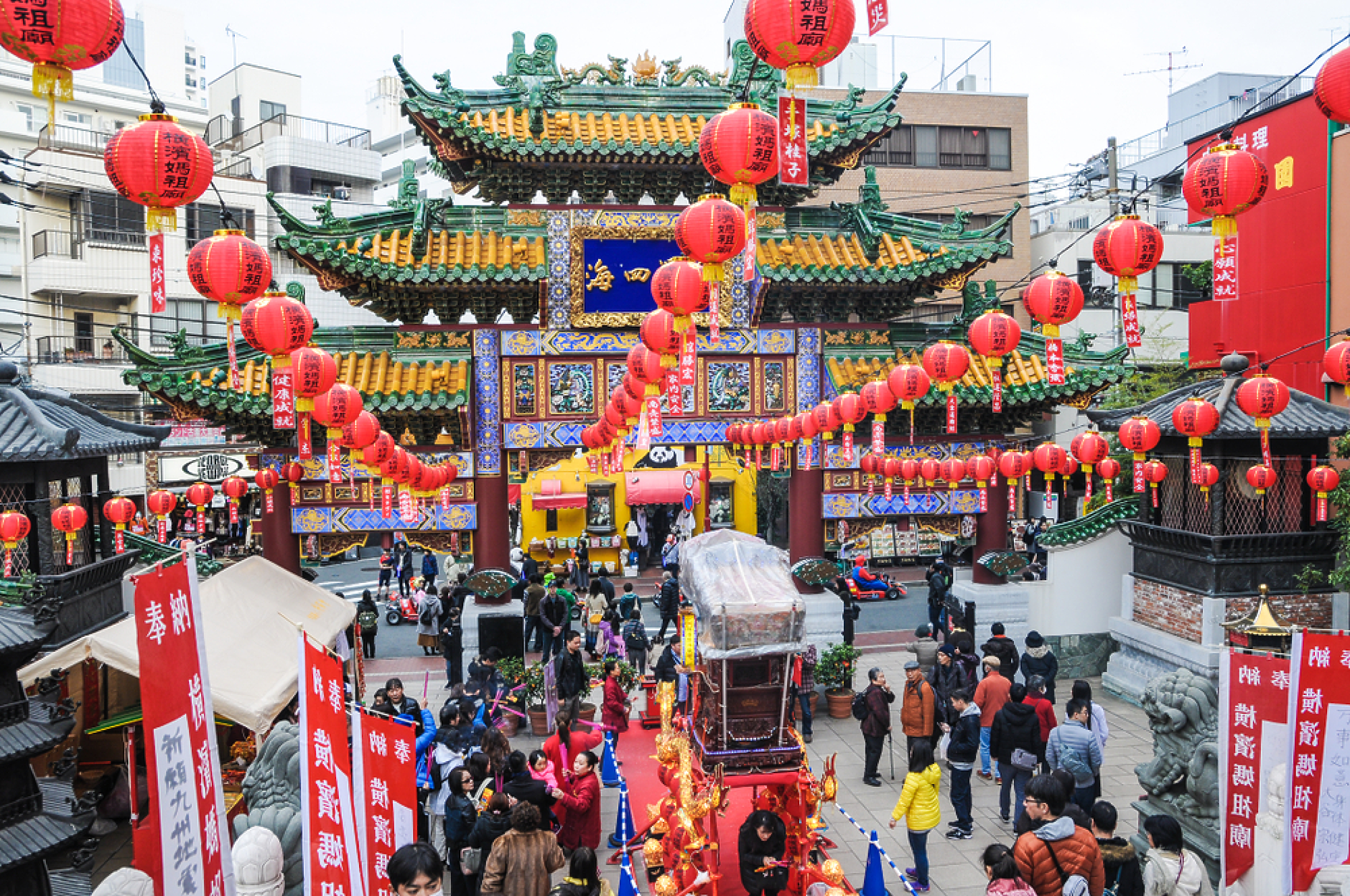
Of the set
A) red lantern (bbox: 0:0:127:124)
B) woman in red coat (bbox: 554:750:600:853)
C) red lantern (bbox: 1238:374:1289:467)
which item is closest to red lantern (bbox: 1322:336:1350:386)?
red lantern (bbox: 1238:374:1289:467)

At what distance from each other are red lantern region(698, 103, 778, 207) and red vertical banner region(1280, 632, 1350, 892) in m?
5.29

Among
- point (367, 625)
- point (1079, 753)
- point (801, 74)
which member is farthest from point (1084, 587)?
point (367, 625)


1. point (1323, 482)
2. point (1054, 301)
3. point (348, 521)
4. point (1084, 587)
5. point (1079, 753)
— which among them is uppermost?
point (1054, 301)

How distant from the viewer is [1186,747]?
820 centimetres

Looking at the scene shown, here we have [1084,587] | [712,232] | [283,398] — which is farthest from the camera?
[1084,587]

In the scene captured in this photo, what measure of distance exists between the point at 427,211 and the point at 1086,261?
2405 cm

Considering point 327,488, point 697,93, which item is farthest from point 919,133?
point 327,488

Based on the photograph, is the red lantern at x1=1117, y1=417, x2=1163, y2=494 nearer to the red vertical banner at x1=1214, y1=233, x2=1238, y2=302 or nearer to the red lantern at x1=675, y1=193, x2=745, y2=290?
the red vertical banner at x1=1214, y1=233, x2=1238, y2=302

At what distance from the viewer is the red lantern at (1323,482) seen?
12.9 m

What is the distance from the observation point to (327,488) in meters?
14.9

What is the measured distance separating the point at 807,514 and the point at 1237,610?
673 cm

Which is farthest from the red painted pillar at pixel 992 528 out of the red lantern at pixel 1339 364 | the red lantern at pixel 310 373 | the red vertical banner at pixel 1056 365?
the red lantern at pixel 310 373

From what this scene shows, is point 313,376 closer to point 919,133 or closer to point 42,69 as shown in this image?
point 42,69

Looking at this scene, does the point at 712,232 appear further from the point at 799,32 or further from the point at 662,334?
the point at 799,32
